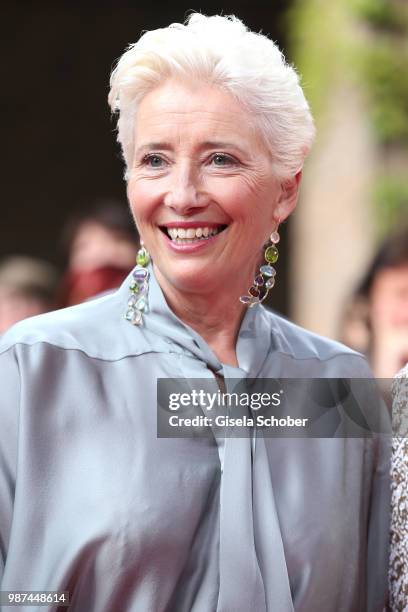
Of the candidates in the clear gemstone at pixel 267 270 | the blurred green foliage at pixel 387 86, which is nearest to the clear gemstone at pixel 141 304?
the clear gemstone at pixel 267 270

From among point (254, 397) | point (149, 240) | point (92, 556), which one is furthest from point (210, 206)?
point (92, 556)

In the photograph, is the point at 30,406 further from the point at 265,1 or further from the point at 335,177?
the point at 265,1

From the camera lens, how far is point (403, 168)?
7520 millimetres

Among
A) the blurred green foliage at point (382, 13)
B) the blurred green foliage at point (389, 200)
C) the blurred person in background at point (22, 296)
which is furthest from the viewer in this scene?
the blurred green foliage at point (382, 13)

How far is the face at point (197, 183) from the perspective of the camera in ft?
8.11

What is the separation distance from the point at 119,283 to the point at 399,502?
207 cm

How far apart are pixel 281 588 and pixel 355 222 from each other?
5.33 meters

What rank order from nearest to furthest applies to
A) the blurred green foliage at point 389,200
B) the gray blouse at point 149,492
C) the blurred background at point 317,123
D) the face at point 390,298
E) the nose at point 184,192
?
the gray blouse at point 149,492
the nose at point 184,192
the face at point 390,298
the blurred green foliage at point 389,200
the blurred background at point 317,123

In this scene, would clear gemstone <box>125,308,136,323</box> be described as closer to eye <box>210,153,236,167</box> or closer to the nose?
the nose

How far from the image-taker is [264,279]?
2.73 meters

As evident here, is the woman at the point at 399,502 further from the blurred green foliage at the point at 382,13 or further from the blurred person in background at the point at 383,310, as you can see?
the blurred green foliage at the point at 382,13

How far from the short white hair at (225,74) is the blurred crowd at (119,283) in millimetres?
1229

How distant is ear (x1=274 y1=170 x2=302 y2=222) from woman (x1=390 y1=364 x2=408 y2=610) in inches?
18.0

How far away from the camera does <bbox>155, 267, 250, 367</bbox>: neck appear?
2627 millimetres
